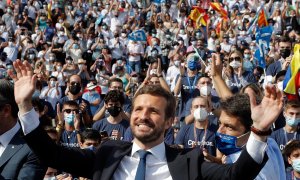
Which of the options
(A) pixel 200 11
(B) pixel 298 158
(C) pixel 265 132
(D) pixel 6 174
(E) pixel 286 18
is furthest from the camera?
(E) pixel 286 18

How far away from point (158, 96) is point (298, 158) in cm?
302

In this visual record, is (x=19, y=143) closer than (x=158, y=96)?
No

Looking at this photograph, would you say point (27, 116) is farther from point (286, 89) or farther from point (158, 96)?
point (286, 89)

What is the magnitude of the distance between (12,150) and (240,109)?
1470 millimetres

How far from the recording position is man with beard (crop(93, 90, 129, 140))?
29.7ft

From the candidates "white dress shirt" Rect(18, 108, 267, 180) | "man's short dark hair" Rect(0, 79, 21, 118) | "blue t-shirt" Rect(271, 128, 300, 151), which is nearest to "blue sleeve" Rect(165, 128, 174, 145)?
"blue t-shirt" Rect(271, 128, 300, 151)

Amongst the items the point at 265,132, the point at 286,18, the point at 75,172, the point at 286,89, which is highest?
the point at 265,132

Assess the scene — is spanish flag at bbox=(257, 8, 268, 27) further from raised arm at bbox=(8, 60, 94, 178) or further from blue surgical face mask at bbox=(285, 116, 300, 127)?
raised arm at bbox=(8, 60, 94, 178)

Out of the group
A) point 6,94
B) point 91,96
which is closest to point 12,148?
point 6,94

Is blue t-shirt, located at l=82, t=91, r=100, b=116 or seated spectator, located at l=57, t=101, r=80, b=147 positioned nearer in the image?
seated spectator, located at l=57, t=101, r=80, b=147

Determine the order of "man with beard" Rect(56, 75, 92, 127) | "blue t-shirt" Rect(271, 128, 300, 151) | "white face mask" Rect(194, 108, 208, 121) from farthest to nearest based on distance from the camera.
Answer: "man with beard" Rect(56, 75, 92, 127), "white face mask" Rect(194, 108, 208, 121), "blue t-shirt" Rect(271, 128, 300, 151)

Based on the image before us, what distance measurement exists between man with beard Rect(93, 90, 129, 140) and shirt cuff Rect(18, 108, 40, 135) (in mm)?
5093

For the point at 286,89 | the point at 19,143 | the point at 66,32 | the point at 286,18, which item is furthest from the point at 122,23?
the point at 19,143

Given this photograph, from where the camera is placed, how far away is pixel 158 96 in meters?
4.12
